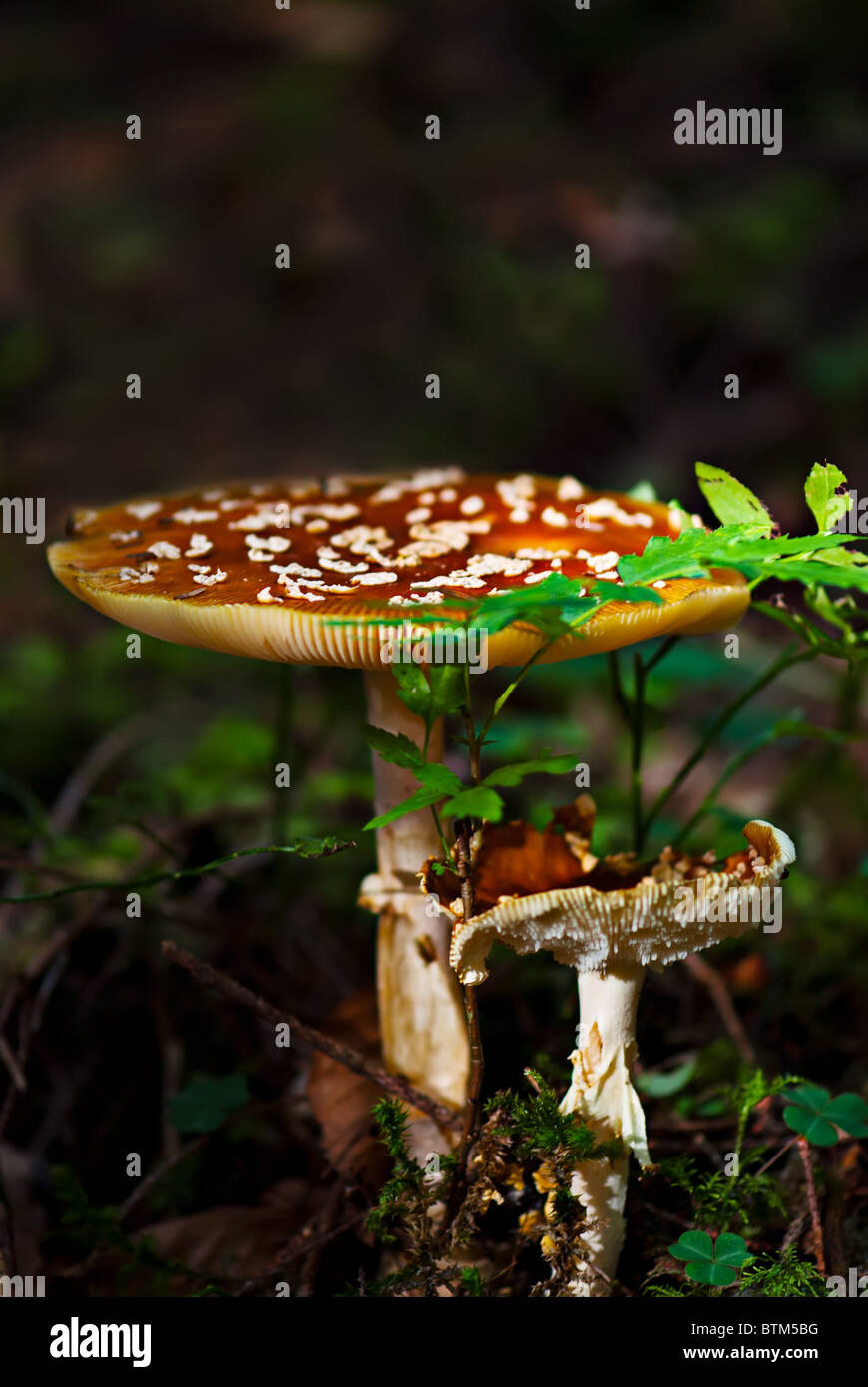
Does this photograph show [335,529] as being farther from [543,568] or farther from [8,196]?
[8,196]

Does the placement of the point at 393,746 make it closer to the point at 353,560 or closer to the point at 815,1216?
the point at 353,560

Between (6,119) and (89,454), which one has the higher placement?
(6,119)

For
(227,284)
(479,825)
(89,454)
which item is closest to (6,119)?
(227,284)

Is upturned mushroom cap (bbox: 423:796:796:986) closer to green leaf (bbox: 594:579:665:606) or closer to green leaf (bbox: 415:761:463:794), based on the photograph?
green leaf (bbox: 415:761:463:794)

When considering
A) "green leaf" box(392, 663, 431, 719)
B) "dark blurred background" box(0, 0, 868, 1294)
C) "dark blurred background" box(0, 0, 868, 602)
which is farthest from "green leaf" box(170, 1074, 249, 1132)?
"dark blurred background" box(0, 0, 868, 602)

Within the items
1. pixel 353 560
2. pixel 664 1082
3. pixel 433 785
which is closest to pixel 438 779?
pixel 433 785

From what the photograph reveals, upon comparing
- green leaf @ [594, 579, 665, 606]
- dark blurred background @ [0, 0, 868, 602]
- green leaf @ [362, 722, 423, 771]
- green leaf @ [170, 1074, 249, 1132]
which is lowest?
green leaf @ [170, 1074, 249, 1132]

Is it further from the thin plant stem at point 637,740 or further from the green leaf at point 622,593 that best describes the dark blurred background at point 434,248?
the green leaf at point 622,593
